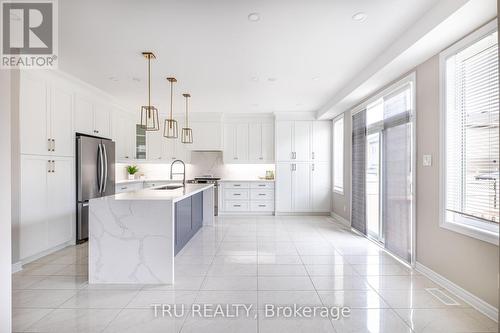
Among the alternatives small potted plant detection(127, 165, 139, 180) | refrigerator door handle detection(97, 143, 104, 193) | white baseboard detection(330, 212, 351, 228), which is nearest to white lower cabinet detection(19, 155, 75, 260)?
refrigerator door handle detection(97, 143, 104, 193)

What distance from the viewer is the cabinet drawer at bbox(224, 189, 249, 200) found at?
6.86 m

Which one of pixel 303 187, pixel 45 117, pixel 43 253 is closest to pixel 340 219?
pixel 303 187

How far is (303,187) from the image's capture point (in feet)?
22.3

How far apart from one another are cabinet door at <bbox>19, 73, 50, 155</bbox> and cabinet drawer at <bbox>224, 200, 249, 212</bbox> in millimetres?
4023

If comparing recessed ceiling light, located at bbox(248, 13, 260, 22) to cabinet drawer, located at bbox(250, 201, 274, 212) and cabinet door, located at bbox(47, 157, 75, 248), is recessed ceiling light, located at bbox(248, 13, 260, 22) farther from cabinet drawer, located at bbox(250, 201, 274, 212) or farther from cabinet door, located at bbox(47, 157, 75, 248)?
cabinet drawer, located at bbox(250, 201, 274, 212)

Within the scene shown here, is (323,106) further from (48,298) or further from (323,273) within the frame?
(48,298)

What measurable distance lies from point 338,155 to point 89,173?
5077 mm

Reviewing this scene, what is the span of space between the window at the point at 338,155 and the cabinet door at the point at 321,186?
A: 0.68ft

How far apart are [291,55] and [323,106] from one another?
9.71 ft

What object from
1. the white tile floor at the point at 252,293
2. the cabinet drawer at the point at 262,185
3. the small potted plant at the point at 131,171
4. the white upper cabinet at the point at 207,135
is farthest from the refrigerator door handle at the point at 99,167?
the cabinet drawer at the point at 262,185

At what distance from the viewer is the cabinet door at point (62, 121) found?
381 cm

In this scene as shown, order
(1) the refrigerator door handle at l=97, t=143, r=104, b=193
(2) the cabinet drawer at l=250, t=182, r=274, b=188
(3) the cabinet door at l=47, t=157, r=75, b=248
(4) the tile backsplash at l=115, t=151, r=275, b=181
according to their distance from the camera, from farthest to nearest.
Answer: (4) the tile backsplash at l=115, t=151, r=275, b=181 < (2) the cabinet drawer at l=250, t=182, r=274, b=188 < (1) the refrigerator door handle at l=97, t=143, r=104, b=193 < (3) the cabinet door at l=47, t=157, r=75, b=248

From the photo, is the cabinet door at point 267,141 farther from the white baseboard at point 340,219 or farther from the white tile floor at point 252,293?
the white tile floor at point 252,293

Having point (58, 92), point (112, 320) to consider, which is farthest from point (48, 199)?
point (112, 320)
